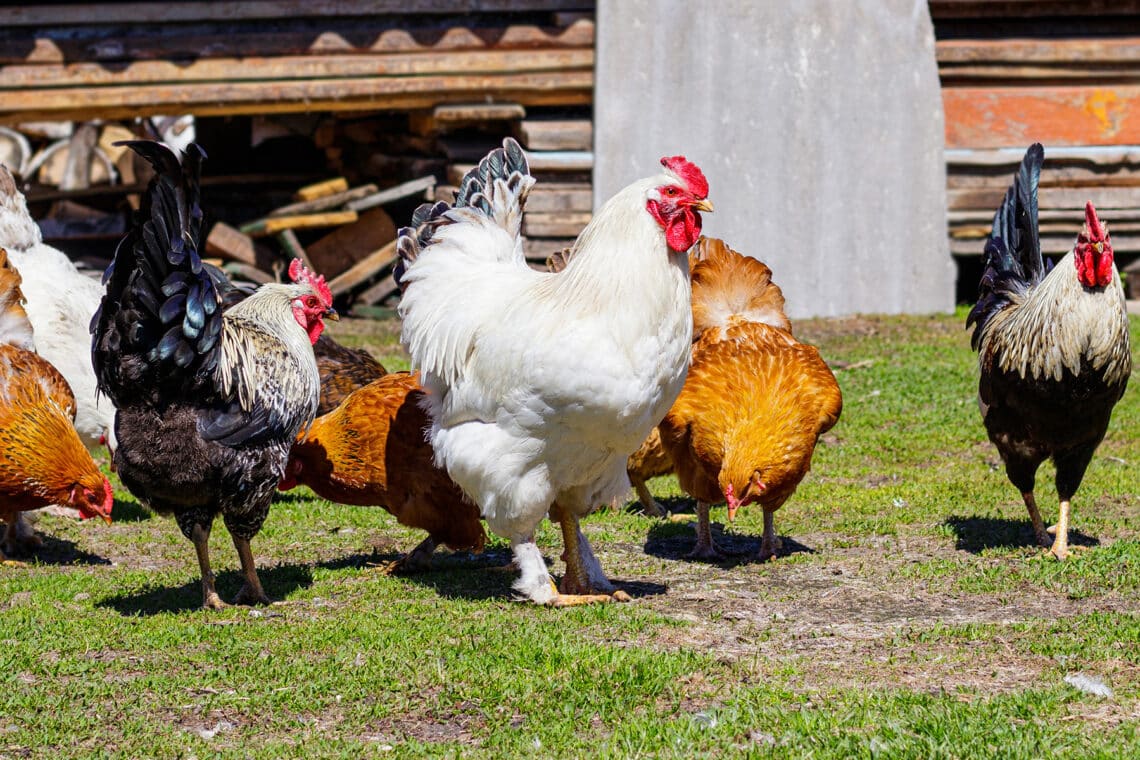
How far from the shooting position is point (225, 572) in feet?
25.8

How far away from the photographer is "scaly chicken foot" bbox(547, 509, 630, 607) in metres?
6.94

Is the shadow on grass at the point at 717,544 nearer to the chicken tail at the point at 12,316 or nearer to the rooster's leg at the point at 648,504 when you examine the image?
the rooster's leg at the point at 648,504

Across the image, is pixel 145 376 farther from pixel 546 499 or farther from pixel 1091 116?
pixel 1091 116

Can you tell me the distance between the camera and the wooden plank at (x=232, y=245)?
15930 millimetres

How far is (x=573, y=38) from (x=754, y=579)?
8708mm

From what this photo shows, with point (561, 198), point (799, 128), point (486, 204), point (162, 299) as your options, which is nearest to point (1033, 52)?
point (799, 128)

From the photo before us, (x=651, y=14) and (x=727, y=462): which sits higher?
(x=651, y=14)

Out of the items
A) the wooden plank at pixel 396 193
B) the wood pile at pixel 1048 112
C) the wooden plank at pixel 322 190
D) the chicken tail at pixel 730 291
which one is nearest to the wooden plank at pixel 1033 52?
the wood pile at pixel 1048 112

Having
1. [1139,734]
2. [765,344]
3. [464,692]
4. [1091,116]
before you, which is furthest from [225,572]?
[1091,116]

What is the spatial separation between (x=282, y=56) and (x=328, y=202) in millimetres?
2288

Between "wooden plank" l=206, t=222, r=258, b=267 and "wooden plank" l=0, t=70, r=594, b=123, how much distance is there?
6.17ft

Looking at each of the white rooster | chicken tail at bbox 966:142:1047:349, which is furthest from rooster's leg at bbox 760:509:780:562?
chicken tail at bbox 966:142:1047:349

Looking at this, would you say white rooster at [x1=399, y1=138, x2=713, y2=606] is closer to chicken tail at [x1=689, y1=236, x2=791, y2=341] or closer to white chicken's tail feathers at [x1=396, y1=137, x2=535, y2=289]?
white chicken's tail feathers at [x1=396, y1=137, x2=535, y2=289]

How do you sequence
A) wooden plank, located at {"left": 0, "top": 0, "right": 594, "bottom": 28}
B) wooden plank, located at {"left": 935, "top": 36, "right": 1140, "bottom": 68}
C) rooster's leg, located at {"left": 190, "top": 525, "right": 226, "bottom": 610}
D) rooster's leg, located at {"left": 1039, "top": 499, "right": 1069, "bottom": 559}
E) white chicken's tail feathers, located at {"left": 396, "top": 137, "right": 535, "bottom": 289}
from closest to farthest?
rooster's leg, located at {"left": 190, "top": 525, "right": 226, "bottom": 610} < rooster's leg, located at {"left": 1039, "top": 499, "right": 1069, "bottom": 559} < white chicken's tail feathers, located at {"left": 396, "top": 137, "right": 535, "bottom": 289} < wooden plank, located at {"left": 0, "top": 0, "right": 594, "bottom": 28} < wooden plank, located at {"left": 935, "top": 36, "right": 1140, "bottom": 68}
